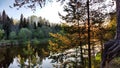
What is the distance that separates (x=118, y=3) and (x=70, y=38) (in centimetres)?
2049

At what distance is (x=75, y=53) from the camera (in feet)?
98.0

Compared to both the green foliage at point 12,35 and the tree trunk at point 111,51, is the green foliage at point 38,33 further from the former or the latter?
the tree trunk at point 111,51

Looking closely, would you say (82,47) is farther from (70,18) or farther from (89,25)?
(89,25)

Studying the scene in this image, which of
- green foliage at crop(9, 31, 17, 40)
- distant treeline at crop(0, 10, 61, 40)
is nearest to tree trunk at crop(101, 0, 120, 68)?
distant treeline at crop(0, 10, 61, 40)

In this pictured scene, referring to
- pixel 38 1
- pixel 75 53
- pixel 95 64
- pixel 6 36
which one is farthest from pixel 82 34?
pixel 6 36

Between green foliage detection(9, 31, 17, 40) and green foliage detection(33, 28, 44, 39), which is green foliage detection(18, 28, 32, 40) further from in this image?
green foliage detection(33, 28, 44, 39)

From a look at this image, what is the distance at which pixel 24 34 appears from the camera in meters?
147

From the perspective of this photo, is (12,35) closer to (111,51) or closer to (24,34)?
(24,34)

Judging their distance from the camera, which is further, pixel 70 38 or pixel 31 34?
pixel 31 34

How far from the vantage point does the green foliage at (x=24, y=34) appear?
5797 inches

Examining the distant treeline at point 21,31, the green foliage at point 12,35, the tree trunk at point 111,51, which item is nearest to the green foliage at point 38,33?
the distant treeline at point 21,31

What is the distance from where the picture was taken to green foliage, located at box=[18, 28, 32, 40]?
147250 mm

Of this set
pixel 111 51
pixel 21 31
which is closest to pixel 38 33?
pixel 21 31

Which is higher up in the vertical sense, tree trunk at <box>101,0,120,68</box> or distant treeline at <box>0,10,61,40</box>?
tree trunk at <box>101,0,120,68</box>
